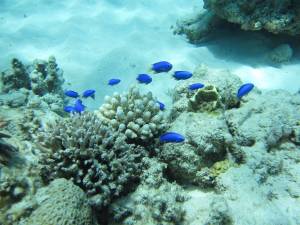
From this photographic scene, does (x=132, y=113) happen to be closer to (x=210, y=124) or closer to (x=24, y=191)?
(x=210, y=124)

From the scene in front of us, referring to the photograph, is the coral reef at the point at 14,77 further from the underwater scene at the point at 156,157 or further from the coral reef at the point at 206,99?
the coral reef at the point at 206,99

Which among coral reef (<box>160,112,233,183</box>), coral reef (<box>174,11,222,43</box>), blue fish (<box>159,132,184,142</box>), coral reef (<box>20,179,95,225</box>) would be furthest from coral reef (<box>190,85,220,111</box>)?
coral reef (<box>174,11,222,43</box>)

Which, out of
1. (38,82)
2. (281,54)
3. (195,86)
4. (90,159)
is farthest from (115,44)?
(90,159)

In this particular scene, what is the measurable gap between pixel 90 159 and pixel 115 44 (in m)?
6.32

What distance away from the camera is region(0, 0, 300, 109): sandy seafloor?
26.9 feet

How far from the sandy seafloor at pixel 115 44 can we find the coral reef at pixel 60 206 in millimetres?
4541

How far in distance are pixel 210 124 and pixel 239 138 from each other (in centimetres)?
60

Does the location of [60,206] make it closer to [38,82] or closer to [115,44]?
[38,82]

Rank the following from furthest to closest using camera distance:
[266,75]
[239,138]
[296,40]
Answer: [296,40] < [266,75] < [239,138]

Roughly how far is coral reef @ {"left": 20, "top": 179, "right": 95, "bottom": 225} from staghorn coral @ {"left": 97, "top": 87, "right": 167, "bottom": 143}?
4.20 ft

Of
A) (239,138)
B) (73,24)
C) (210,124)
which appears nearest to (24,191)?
(210,124)

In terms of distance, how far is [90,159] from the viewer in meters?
3.79

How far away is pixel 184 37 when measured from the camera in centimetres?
969

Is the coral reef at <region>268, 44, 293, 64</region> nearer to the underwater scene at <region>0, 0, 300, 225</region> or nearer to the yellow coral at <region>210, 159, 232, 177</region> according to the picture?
the underwater scene at <region>0, 0, 300, 225</region>
